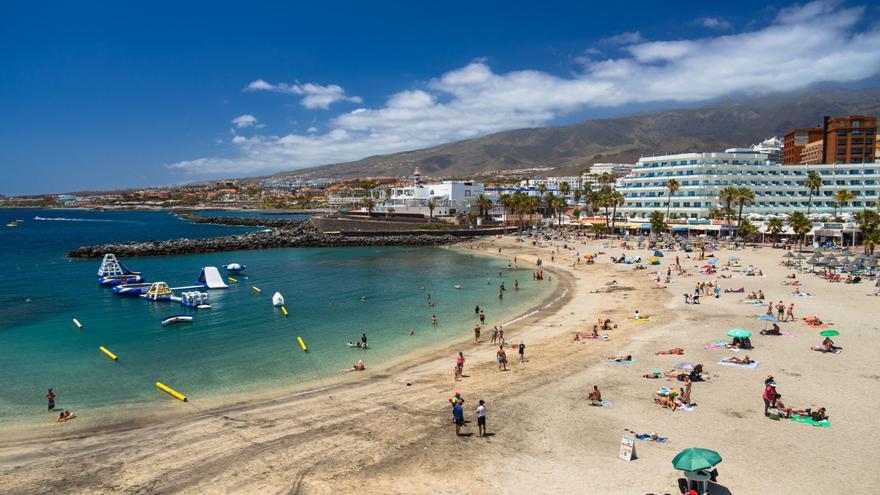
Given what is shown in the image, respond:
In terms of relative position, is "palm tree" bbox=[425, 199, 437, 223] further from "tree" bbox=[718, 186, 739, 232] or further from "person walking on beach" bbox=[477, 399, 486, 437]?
"person walking on beach" bbox=[477, 399, 486, 437]

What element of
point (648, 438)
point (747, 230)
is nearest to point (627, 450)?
point (648, 438)

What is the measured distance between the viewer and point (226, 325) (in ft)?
128

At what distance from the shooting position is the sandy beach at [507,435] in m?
15.2

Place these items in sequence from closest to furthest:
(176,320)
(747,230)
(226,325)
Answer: (226,325) < (176,320) < (747,230)

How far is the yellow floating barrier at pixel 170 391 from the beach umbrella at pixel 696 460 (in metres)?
20.7

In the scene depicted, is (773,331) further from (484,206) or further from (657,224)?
(484,206)

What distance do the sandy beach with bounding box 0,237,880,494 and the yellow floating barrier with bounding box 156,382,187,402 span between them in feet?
3.85

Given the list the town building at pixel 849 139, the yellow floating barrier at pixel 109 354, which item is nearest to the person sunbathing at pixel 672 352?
the yellow floating barrier at pixel 109 354

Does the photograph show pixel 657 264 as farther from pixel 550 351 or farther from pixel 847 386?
pixel 847 386

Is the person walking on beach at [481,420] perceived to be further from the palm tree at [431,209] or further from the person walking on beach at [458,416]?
the palm tree at [431,209]

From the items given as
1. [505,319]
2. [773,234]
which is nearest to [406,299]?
[505,319]

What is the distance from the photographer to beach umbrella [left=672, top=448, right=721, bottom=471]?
13.2 metres

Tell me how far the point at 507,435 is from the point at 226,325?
2804 centimetres

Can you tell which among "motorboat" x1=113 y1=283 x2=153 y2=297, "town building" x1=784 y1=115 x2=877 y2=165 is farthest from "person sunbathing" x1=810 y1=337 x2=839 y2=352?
"town building" x1=784 y1=115 x2=877 y2=165
